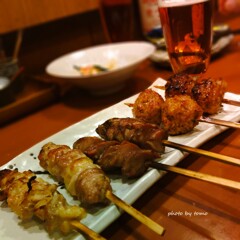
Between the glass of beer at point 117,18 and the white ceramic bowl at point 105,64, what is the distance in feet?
1.09

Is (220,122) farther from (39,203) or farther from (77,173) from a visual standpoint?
(39,203)

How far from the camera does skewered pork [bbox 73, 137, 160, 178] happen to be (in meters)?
0.86

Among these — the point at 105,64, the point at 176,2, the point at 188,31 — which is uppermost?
the point at 176,2

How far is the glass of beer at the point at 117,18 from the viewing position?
234 centimetres

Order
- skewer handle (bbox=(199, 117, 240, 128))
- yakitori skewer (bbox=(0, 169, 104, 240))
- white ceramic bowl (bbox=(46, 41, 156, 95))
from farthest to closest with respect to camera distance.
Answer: white ceramic bowl (bbox=(46, 41, 156, 95)) → skewer handle (bbox=(199, 117, 240, 128)) → yakitori skewer (bbox=(0, 169, 104, 240))

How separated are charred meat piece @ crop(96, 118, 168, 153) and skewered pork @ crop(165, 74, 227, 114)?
0.71 feet

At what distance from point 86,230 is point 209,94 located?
0.63m

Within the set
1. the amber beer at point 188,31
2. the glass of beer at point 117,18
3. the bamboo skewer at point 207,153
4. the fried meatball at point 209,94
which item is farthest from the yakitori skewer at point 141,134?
the glass of beer at point 117,18

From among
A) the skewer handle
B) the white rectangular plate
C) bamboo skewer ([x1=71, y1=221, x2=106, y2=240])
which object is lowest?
the white rectangular plate

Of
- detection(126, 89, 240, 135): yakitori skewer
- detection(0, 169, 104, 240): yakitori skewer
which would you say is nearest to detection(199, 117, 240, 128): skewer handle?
detection(126, 89, 240, 135): yakitori skewer

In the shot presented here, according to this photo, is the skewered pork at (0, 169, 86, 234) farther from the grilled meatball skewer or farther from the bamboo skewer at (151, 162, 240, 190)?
the bamboo skewer at (151, 162, 240, 190)

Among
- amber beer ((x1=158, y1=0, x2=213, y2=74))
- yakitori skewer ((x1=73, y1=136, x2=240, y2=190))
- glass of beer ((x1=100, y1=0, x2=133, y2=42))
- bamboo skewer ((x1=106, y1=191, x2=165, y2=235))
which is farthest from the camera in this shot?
glass of beer ((x1=100, y1=0, x2=133, y2=42))

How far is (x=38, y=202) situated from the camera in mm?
803

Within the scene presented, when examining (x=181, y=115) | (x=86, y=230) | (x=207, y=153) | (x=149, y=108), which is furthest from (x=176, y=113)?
(x=86, y=230)
